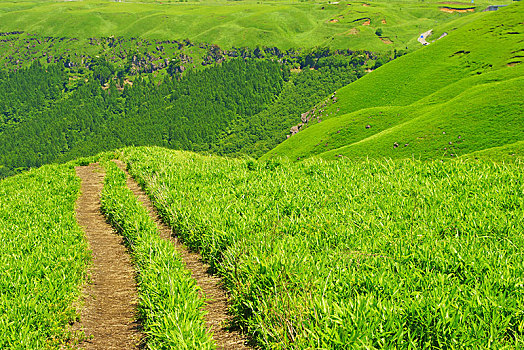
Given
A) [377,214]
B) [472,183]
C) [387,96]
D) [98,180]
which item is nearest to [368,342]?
[377,214]

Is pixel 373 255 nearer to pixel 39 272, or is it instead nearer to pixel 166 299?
pixel 166 299

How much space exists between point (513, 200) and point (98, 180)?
71.2ft

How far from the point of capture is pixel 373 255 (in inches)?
254

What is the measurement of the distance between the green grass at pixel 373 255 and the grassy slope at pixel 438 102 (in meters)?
22.4

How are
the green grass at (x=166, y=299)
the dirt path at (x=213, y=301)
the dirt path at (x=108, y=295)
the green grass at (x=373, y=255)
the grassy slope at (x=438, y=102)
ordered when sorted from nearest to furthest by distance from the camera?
the green grass at (x=373, y=255) → the green grass at (x=166, y=299) → the dirt path at (x=213, y=301) → the dirt path at (x=108, y=295) → the grassy slope at (x=438, y=102)

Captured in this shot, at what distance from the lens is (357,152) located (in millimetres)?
55938

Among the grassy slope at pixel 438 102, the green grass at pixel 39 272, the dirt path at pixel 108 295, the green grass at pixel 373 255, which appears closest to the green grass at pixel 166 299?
the dirt path at pixel 108 295

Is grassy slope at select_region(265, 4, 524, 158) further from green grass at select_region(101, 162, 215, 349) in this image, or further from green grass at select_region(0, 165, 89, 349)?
green grass at select_region(0, 165, 89, 349)

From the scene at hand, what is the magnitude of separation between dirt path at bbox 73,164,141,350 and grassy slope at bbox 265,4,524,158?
86.1ft

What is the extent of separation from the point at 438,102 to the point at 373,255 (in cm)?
7044

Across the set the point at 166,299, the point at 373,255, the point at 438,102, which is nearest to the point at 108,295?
the point at 166,299

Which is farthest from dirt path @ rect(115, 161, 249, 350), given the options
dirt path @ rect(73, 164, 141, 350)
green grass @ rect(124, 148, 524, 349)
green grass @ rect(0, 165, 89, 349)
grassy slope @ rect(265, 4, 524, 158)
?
grassy slope @ rect(265, 4, 524, 158)

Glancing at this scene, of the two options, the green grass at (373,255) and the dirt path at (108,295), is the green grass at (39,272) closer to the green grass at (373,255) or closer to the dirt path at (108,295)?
the dirt path at (108,295)

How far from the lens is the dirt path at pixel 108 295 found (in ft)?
23.3
